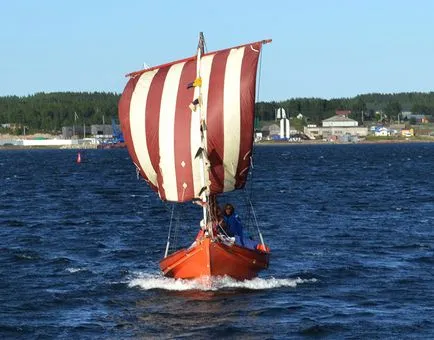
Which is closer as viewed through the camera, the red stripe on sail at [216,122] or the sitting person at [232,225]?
the red stripe on sail at [216,122]

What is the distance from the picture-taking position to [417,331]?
30062 millimetres

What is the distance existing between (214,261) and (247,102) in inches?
203

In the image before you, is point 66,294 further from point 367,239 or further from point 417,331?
point 367,239

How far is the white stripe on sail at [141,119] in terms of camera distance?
124ft

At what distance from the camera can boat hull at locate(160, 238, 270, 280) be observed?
1374 inches

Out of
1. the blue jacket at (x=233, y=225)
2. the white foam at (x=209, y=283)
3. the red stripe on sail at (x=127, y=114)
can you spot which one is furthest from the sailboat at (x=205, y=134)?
the red stripe on sail at (x=127, y=114)

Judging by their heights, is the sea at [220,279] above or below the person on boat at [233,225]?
below

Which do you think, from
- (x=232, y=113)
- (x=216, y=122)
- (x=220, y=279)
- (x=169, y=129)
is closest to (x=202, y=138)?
(x=216, y=122)

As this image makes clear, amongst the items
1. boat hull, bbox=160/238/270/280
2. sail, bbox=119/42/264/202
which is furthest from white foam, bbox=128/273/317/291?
sail, bbox=119/42/264/202

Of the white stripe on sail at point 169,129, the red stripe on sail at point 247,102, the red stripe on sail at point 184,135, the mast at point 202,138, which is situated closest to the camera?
the mast at point 202,138

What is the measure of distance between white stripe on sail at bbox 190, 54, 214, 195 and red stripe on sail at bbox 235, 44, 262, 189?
3.61 ft

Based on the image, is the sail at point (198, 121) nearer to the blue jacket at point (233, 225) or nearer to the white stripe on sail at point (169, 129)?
the white stripe on sail at point (169, 129)

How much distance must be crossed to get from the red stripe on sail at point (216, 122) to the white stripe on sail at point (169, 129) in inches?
48.4

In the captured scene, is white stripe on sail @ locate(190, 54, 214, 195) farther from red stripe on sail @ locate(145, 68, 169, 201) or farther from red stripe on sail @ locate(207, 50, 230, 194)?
red stripe on sail @ locate(145, 68, 169, 201)
